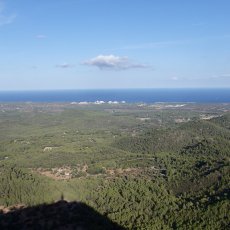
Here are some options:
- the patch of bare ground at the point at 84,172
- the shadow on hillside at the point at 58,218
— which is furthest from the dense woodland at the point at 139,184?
the shadow on hillside at the point at 58,218


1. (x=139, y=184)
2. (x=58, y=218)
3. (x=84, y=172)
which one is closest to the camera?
(x=58, y=218)

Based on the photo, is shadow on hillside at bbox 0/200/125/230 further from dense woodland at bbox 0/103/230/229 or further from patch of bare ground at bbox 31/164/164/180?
patch of bare ground at bbox 31/164/164/180

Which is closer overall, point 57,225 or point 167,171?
point 57,225

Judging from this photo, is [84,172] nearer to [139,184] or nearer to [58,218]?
[139,184]

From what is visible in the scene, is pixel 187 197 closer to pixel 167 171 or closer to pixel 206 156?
pixel 167 171

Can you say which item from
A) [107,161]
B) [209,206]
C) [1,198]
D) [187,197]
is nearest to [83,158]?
[107,161]

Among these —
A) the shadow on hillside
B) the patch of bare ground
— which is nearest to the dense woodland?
the patch of bare ground

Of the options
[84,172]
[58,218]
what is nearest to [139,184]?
[84,172]

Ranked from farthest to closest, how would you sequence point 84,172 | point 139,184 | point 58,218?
point 84,172 < point 139,184 < point 58,218
